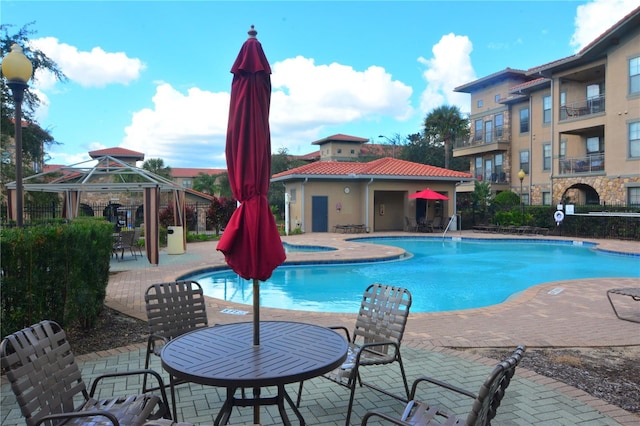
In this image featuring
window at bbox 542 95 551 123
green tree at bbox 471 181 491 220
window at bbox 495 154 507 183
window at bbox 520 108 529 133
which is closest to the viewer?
green tree at bbox 471 181 491 220

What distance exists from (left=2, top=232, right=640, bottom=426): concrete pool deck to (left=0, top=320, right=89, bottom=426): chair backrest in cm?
106

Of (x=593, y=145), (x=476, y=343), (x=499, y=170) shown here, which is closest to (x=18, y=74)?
(x=476, y=343)

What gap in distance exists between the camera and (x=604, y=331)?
226 inches

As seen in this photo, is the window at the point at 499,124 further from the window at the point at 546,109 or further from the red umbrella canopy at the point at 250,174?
the red umbrella canopy at the point at 250,174

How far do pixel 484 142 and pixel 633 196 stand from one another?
1173 centimetres

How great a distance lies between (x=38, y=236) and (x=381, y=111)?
4253 centimetres

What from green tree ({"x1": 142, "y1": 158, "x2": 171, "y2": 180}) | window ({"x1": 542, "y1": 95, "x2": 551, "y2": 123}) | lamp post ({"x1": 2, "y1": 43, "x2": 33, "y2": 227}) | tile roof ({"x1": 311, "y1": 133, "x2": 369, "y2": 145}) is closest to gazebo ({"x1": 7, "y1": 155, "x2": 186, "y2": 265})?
lamp post ({"x1": 2, "y1": 43, "x2": 33, "y2": 227})

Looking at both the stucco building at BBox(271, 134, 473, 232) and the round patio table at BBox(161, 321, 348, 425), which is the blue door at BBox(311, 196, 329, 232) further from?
the round patio table at BBox(161, 321, 348, 425)

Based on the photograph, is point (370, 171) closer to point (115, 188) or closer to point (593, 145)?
point (593, 145)

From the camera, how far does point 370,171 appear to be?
76.8 ft

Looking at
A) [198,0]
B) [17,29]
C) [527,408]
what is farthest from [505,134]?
[527,408]

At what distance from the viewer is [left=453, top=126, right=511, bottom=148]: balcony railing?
29359 mm

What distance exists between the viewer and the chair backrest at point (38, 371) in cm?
218

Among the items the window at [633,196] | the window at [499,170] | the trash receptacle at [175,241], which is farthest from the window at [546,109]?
the trash receptacle at [175,241]
